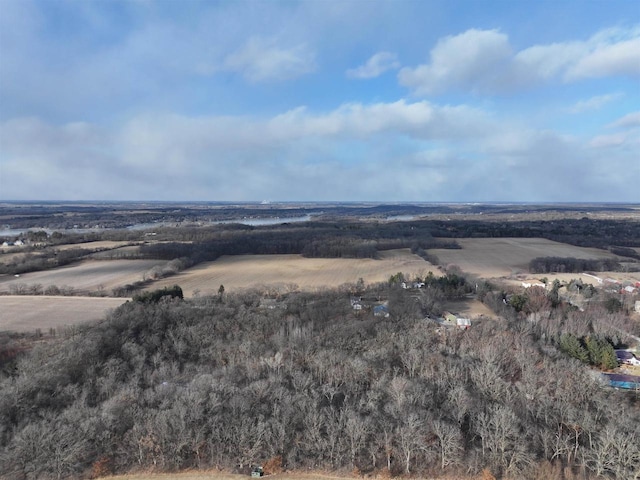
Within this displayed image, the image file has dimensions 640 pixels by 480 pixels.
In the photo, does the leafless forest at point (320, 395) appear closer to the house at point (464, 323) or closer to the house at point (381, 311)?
the house at point (381, 311)

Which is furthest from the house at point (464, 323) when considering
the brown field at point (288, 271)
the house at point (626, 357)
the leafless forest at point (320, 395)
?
the brown field at point (288, 271)

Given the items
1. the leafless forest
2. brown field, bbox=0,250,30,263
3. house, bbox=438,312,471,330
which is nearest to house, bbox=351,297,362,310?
the leafless forest

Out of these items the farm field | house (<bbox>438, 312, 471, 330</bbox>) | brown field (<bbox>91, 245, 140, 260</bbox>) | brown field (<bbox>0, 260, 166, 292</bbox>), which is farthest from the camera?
brown field (<bbox>91, 245, 140, 260</bbox>)

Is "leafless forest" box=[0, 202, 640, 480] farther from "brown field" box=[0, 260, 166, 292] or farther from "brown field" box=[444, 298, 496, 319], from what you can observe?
"brown field" box=[0, 260, 166, 292]

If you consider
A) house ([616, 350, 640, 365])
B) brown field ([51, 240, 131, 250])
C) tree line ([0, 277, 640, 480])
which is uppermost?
brown field ([51, 240, 131, 250])

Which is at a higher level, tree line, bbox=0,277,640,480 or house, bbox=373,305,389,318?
house, bbox=373,305,389,318

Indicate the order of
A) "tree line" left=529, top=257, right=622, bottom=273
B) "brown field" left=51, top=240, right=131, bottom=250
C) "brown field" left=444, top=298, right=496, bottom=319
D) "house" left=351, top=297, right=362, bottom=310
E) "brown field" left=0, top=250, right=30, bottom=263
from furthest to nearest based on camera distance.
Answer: "brown field" left=51, top=240, right=131, bottom=250
"brown field" left=0, top=250, right=30, bottom=263
"tree line" left=529, top=257, right=622, bottom=273
"brown field" left=444, top=298, right=496, bottom=319
"house" left=351, top=297, right=362, bottom=310

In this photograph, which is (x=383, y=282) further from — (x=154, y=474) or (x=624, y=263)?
(x=624, y=263)

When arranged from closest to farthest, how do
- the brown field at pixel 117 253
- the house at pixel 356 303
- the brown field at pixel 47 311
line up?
the brown field at pixel 47 311 < the house at pixel 356 303 < the brown field at pixel 117 253
